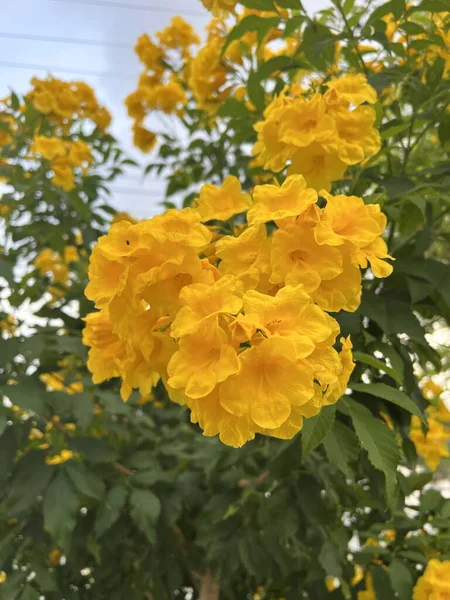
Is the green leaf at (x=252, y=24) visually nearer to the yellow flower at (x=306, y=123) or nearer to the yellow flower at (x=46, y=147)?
the yellow flower at (x=306, y=123)

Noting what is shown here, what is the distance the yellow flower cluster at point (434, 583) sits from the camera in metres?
0.63

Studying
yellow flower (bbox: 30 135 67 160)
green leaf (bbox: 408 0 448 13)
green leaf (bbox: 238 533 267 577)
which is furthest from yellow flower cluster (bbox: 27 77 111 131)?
green leaf (bbox: 238 533 267 577)

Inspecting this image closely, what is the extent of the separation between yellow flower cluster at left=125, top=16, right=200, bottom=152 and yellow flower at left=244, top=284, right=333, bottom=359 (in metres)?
1.37

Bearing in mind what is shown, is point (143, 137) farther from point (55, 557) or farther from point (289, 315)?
point (289, 315)

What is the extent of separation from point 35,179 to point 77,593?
859mm

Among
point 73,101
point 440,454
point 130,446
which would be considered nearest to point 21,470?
point 130,446

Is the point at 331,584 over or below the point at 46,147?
below

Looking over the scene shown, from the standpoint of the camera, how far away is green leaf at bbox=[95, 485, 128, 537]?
31.9 inches

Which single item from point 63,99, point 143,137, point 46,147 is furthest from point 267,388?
point 143,137

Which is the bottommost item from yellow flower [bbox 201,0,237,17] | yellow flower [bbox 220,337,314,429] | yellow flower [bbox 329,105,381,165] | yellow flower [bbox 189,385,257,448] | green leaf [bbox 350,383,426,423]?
green leaf [bbox 350,383,426,423]

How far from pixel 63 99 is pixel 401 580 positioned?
1383mm

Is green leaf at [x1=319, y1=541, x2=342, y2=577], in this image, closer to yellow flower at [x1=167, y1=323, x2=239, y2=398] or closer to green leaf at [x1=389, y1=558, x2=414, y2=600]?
green leaf at [x1=389, y1=558, x2=414, y2=600]

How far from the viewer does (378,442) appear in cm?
50

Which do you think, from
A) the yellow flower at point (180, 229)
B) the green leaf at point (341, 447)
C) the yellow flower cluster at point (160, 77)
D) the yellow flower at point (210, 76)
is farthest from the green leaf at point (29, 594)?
the yellow flower cluster at point (160, 77)
